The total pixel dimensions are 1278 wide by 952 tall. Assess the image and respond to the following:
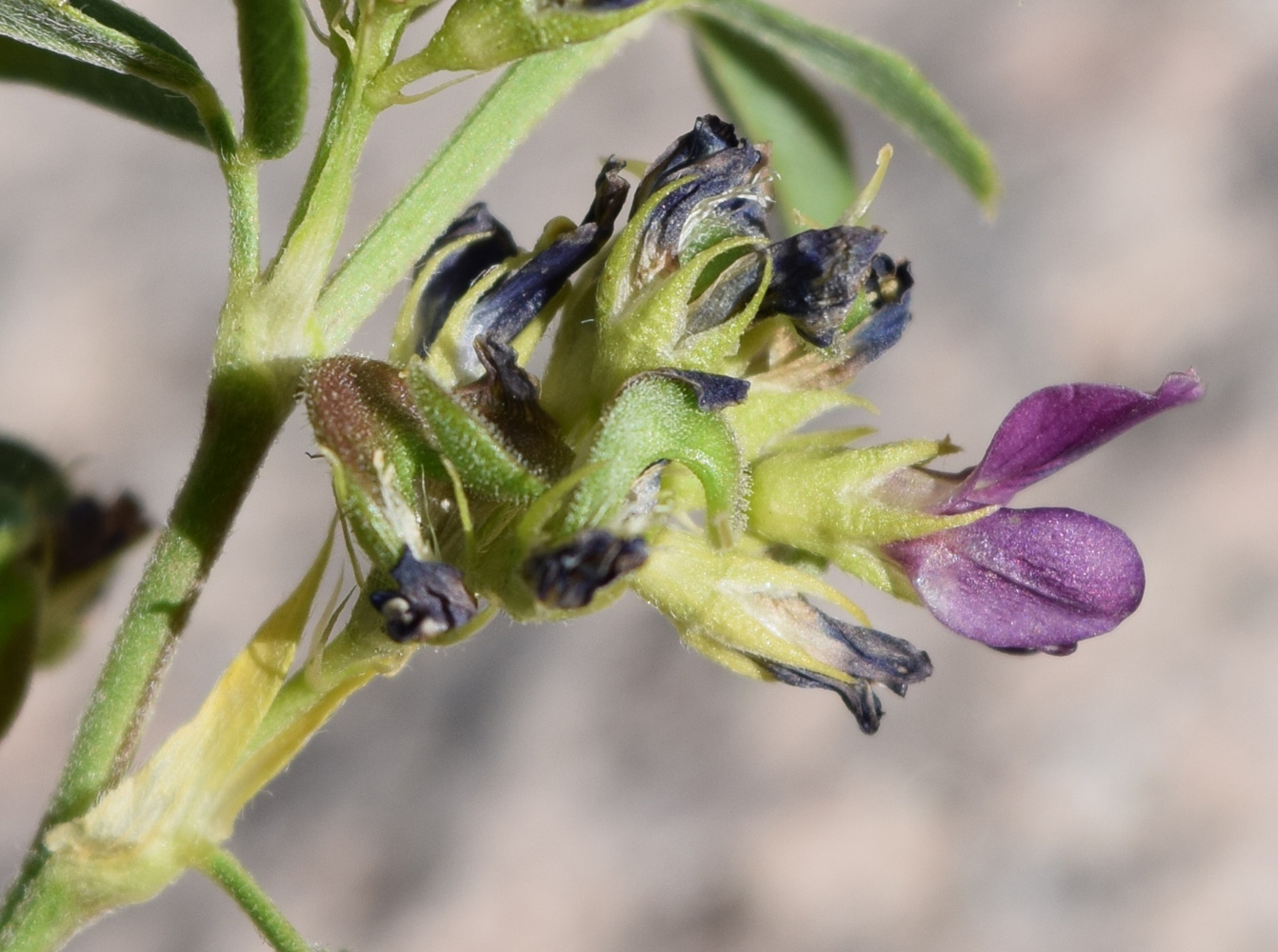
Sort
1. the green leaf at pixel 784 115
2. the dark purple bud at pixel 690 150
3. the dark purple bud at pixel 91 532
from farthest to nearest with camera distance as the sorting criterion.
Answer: the green leaf at pixel 784 115, the dark purple bud at pixel 91 532, the dark purple bud at pixel 690 150

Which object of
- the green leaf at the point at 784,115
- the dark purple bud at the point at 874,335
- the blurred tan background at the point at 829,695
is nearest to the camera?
the dark purple bud at the point at 874,335

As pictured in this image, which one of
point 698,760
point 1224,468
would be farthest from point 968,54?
point 698,760

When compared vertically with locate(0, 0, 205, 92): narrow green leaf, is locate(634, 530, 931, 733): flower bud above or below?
below

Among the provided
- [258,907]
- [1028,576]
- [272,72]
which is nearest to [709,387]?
[1028,576]

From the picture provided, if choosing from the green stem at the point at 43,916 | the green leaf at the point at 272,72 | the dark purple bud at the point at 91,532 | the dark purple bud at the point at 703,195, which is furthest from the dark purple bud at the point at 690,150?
the dark purple bud at the point at 91,532

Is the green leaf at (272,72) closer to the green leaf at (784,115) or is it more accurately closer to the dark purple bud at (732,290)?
the dark purple bud at (732,290)

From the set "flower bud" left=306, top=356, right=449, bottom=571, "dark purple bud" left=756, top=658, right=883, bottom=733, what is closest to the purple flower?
"dark purple bud" left=756, top=658, right=883, bottom=733

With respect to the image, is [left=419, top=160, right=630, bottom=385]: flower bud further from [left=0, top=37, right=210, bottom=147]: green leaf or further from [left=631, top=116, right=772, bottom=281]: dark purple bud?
[left=0, top=37, right=210, bottom=147]: green leaf
